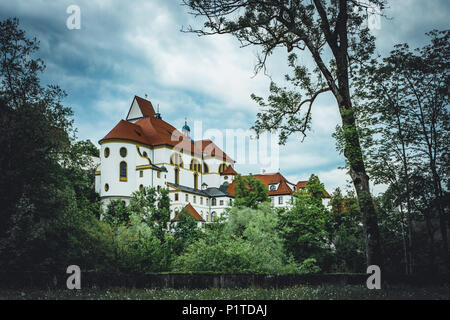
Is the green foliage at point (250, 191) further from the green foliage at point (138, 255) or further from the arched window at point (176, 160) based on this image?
the green foliage at point (138, 255)

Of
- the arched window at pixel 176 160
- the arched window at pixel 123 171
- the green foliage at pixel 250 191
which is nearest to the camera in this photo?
the green foliage at pixel 250 191

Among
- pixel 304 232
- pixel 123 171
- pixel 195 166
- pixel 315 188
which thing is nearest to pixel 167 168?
pixel 123 171

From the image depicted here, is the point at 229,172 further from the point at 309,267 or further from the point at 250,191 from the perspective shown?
the point at 309,267

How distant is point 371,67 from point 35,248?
51.8ft

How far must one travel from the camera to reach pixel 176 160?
80625mm

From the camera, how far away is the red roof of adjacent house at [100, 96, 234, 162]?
72912 mm

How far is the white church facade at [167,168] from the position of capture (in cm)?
6938

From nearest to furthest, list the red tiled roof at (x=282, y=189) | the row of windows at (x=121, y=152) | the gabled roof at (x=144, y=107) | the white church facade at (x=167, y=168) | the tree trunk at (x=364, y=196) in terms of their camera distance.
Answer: the tree trunk at (x=364, y=196) → the white church facade at (x=167, y=168) → the row of windows at (x=121, y=152) → the gabled roof at (x=144, y=107) → the red tiled roof at (x=282, y=189)

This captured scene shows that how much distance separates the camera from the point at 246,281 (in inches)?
495

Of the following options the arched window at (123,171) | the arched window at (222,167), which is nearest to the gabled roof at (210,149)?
the arched window at (222,167)

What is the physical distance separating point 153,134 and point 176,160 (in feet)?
23.2

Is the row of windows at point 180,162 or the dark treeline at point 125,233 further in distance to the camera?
the row of windows at point 180,162

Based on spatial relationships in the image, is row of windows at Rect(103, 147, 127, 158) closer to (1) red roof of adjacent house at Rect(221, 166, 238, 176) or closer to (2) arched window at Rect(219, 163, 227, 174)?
(2) arched window at Rect(219, 163, 227, 174)
